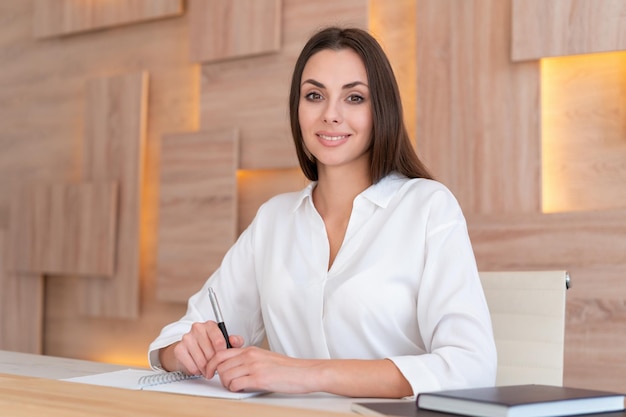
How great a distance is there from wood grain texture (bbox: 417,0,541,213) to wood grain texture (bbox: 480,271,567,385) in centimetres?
108

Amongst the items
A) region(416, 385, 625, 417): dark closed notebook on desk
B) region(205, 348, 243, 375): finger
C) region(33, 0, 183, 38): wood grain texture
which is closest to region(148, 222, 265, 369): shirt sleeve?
region(205, 348, 243, 375): finger

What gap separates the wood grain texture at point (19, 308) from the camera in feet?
13.8

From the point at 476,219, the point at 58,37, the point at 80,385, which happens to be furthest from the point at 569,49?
the point at 58,37

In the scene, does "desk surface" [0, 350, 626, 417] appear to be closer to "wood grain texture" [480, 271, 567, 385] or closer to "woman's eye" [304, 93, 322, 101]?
"wood grain texture" [480, 271, 567, 385]

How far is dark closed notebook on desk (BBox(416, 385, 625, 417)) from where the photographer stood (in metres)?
1.06

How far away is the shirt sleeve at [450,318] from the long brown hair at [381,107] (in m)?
0.19

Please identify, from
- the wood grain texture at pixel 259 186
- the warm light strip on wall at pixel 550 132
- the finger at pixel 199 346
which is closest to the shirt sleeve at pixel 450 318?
the finger at pixel 199 346

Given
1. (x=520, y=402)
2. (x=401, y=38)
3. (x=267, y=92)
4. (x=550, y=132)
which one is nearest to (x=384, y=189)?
(x=520, y=402)

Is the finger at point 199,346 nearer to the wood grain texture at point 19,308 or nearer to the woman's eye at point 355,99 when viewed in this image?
the woman's eye at point 355,99

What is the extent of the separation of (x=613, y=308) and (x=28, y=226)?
9.35 ft

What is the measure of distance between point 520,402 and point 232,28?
9.03 ft

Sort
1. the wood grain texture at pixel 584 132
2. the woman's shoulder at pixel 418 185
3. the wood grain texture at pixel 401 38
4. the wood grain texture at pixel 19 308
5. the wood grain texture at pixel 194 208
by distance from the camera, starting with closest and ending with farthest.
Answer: the woman's shoulder at pixel 418 185 → the wood grain texture at pixel 584 132 → the wood grain texture at pixel 401 38 → the wood grain texture at pixel 194 208 → the wood grain texture at pixel 19 308

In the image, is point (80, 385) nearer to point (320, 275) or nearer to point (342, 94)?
point (320, 275)

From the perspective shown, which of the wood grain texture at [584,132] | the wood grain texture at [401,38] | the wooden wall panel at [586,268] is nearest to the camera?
the wooden wall panel at [586,268]
